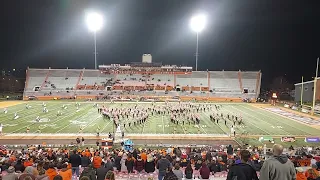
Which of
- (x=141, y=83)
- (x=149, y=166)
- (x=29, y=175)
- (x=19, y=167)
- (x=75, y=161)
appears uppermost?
(x=141, y=83)

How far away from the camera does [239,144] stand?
64.4 ft

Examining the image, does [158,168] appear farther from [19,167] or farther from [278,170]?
[278,170]

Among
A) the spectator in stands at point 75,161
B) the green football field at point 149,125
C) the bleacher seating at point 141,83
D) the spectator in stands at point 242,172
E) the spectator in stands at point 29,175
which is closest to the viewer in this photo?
the spectator in stands at point 242,172

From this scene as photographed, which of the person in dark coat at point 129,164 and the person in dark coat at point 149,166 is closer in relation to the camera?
the person in dark coat at point 129,164

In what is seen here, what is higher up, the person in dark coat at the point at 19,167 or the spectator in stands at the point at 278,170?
the spectator in stands at the point at 278,170

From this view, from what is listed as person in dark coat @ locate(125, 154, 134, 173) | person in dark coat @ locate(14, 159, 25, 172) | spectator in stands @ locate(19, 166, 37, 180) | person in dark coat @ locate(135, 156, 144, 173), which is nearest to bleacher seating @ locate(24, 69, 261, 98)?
person in dark coat @ locate(135, 156, 144, 173)

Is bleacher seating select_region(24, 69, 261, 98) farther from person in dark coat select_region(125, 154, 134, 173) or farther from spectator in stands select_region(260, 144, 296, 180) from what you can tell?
spectator in stands select_region(260, 144, 296, 180)

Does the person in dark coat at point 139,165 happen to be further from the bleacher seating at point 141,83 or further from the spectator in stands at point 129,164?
the bleacher seating at point 141,83

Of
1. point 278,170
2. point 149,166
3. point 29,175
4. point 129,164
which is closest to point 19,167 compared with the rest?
point 129,164

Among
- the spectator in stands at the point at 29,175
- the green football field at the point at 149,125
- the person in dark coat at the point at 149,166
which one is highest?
the spectator in stands at the point at 29,175

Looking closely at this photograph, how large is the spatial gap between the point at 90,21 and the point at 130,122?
3203 centimetres

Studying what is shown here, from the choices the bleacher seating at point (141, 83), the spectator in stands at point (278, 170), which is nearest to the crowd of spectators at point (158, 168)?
the spectator in stands at point (278, 170)

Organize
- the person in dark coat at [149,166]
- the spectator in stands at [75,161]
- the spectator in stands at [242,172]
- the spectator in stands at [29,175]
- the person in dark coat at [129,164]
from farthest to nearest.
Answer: the person in dark coat at [149,166] → the person in dark coat at [129,164] → the spectator in stands at [75,161] → the spectator in stands at [29,175] → the spectator in stands at [242,172]

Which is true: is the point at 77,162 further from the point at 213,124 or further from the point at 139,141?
the point at 213,124
